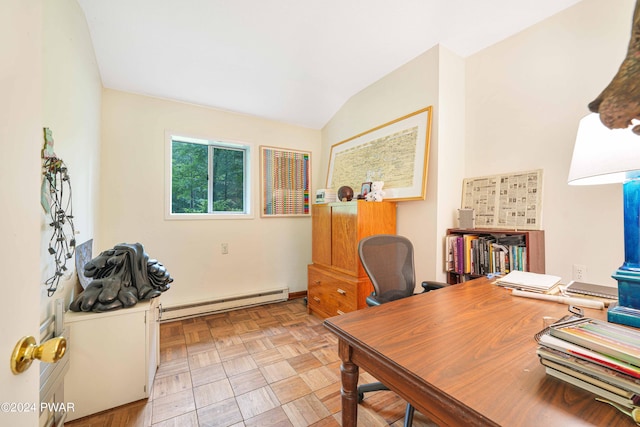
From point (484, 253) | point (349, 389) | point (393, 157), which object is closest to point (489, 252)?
point (484, 253)

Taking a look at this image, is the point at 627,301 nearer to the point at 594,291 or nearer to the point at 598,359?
the point at 594,291

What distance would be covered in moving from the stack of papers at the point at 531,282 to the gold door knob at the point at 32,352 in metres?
1.73

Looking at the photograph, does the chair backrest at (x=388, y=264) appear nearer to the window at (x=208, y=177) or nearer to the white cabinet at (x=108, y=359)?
the white cabinet at (x=108, y=359)

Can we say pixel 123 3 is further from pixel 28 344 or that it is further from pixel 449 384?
pixel 449 384

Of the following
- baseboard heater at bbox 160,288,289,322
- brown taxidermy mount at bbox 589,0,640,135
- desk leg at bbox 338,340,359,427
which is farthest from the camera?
baseboard heater at bbox 160,288,289,322

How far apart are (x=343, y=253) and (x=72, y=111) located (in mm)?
2295

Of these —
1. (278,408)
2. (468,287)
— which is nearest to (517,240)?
(468,287)

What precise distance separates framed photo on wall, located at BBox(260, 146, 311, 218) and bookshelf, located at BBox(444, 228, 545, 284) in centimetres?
198

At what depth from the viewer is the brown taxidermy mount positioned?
76 cm

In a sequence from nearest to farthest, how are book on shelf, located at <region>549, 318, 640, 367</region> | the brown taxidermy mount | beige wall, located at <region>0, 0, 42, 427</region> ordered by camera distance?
1. beige wall, located at <region>0, 0, 42, 427</region>
2. book on shelf, located at <region>549, 318, 640, 367</region>
3. the brown taxidermy mount

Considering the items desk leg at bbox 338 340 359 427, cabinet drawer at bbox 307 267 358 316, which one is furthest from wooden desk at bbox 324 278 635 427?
cabinet drawer at bbox 307 267 358 316

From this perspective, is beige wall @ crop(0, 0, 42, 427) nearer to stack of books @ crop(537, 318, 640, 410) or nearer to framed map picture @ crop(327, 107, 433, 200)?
stack of books @ crop(537, 318, 640, 410)

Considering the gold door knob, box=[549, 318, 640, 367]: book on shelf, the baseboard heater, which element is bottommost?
the baseboard heater

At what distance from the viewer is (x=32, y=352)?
0.48m
